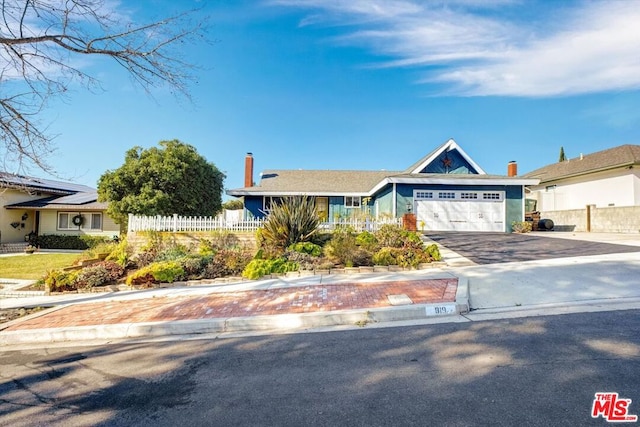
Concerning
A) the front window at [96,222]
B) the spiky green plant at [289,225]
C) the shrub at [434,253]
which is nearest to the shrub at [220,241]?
the spiky green plant at [289,225]

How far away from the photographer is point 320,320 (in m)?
5.50

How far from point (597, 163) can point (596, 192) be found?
2.00 metres

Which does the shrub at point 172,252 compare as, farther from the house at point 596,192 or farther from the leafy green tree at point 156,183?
the house at point 596,192

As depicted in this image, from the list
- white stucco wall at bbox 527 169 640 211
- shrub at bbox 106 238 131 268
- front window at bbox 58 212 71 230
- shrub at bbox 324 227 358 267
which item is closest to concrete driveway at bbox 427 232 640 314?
shrub at bbox 324 227 358 267

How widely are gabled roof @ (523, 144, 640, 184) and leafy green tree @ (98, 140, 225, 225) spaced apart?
21.2 metres

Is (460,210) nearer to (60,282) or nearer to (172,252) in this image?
(172,252)

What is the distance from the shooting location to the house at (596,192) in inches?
724

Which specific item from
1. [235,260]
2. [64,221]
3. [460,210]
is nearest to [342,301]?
[235,260]

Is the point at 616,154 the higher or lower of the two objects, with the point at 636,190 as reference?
higher

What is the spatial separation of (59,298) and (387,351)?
9320 mm

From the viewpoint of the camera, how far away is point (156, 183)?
17047 millimetres

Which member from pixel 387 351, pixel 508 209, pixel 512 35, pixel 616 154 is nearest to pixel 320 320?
pixel 387 351

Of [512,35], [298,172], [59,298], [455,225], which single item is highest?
[512,35]

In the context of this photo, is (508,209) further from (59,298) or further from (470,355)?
(59,298)
